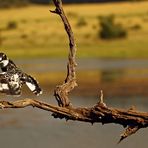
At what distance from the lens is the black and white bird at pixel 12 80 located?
5465 millimetres

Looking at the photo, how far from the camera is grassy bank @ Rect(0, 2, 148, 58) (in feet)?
101

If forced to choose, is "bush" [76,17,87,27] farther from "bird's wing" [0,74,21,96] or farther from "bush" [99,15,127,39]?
"bird's wing" [0,74,21,96]

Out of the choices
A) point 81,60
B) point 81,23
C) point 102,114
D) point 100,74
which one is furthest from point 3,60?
point 81,23

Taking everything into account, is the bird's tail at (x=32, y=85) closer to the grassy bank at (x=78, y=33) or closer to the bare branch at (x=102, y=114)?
the bare branch at (x=102, y=114)

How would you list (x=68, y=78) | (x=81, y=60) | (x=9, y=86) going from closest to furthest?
(x=68, y=78) → (x=9, y=86) → (x=81, y=60)

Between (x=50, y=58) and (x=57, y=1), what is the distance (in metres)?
25.6

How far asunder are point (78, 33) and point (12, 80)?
2966cm

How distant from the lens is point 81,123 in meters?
13.5

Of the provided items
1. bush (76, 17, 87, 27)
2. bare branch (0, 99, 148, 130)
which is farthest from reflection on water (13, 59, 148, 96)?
bare branch (0, 99, 148, 130)

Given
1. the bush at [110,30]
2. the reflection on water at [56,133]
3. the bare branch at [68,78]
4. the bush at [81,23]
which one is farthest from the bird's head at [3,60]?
the bush at [81,23]

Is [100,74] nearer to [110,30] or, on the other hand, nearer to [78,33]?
[78,33]

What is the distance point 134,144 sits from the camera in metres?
11.1

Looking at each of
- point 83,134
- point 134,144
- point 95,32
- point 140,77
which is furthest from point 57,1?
point 95,32

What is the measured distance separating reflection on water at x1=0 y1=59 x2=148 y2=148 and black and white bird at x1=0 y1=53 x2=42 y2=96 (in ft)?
18.0
